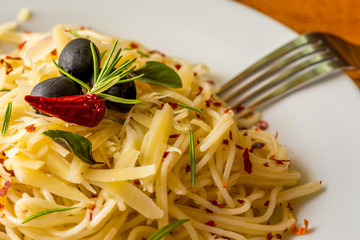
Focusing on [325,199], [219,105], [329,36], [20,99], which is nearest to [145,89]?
[219,105]

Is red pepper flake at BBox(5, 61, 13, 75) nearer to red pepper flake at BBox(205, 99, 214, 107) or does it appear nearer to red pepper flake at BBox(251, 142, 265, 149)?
red pepper flake at BBox(205, 99, 214, 107)

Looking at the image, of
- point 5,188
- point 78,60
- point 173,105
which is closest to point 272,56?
point 173,105

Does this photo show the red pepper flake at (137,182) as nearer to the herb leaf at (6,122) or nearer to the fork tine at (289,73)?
the herb leaf at (6,122)

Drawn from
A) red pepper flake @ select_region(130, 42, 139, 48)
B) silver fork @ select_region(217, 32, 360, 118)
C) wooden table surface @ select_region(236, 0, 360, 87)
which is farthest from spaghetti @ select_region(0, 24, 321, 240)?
wooden table surface @ select_region(236, 0, 360, 87)

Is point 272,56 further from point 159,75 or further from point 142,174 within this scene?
point 142,174

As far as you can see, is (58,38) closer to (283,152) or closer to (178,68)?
(178,68)

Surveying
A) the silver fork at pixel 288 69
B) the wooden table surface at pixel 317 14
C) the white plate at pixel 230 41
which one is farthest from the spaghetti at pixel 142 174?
the wooden table surface at pixel 317 14
